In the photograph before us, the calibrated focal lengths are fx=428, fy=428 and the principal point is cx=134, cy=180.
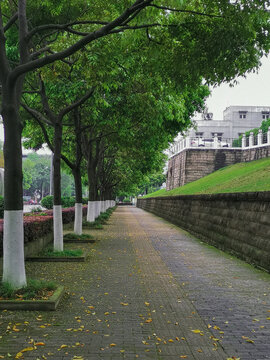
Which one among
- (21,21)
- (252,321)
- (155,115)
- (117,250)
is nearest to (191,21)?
(21,21)

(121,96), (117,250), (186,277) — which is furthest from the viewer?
(121,96)

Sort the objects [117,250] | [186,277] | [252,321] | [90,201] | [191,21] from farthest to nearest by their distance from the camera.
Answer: [90,201], [117,250], [186,277], [191,21], [252,321]

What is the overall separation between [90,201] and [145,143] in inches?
Result: 176

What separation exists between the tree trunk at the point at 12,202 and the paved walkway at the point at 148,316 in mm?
914

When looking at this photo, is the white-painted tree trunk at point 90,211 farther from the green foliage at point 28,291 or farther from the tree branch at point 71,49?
the tree branch at point 71,49

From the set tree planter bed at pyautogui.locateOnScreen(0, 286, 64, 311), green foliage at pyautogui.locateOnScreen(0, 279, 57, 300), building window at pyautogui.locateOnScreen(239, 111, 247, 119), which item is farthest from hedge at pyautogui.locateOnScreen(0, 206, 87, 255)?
building window at pyautogui.locateOnScreen(239, 111, 247, 119)

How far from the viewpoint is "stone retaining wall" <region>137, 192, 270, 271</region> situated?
1000 cm

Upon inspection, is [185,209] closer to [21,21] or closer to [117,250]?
[117,250]

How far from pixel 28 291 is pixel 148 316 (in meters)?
1.98

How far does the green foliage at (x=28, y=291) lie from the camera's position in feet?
21.1

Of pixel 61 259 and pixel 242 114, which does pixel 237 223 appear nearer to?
pixel 61 259

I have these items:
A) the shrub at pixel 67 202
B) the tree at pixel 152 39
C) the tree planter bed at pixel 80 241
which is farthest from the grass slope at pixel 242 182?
the tree at pixel 152 39

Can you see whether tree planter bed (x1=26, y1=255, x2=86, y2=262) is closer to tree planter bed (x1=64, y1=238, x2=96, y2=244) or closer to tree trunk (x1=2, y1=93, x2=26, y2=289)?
tree trunk (x1=2, y1=93, x2=26, y2=289)

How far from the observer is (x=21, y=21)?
757 centimetres
